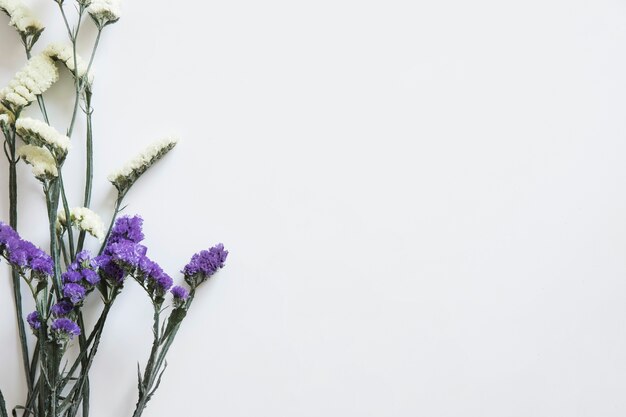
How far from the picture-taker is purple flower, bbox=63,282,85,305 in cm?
117

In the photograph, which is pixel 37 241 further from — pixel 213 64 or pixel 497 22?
pixel 497 22

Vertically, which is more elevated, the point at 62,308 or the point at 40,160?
the point at 40,160

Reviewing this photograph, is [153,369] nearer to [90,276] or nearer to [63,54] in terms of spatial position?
[90,276]

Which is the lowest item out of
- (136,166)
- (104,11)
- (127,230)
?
(127,230)

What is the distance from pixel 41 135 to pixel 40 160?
68 millimetres

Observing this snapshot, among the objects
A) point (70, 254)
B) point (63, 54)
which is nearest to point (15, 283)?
point (70, 254)

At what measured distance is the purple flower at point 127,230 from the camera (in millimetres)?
1267

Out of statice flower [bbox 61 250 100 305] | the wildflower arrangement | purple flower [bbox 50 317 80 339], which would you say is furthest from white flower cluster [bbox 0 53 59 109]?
purple flower [bbox 50 317 80 339]

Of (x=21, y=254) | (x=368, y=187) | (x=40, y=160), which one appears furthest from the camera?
(x=368, y=187)

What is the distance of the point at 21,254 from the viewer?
3.68ft

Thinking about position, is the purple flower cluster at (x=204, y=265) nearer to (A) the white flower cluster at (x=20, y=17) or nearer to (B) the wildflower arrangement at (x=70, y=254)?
(B) the wildflower arrangement at (x=70, y=254)

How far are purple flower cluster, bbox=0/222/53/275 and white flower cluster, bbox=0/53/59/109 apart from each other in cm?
27

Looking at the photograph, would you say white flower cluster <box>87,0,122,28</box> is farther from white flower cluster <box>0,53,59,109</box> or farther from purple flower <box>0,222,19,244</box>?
purple flower <box>0,222,19,244</box>

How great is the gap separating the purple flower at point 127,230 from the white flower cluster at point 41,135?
18 cm
